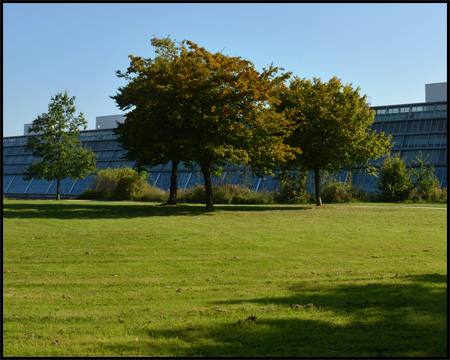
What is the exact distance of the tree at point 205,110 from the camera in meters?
25.9

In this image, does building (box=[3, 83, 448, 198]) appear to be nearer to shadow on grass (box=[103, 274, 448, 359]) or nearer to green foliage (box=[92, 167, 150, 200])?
green foliage (box=[92, 167, 150, 200])

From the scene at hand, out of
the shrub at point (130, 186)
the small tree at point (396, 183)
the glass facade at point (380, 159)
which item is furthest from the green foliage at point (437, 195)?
the shrub at point (130, 186)

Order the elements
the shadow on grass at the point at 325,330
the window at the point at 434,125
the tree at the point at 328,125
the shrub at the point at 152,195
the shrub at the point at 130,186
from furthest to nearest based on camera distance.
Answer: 1. the window at the point at 434,125
2. the shrub at the point at 130,186
3. the shrub at the point at 152,195
4. the tree at the point at 328,125
5. the shadow on grass at the point at 325,330

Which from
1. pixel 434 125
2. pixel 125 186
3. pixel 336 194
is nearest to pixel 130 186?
pixel 125 186

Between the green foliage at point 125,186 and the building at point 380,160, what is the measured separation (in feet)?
14.3

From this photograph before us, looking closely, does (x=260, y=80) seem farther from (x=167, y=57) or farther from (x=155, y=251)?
(x=155, y=251)

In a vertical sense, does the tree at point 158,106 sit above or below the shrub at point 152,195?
above

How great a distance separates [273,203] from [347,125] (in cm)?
1045

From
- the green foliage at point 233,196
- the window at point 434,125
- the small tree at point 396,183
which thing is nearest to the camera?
the green foliage at point 233,196

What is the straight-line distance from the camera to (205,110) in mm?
26359

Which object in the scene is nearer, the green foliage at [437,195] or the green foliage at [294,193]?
the green foliage at [437,195]

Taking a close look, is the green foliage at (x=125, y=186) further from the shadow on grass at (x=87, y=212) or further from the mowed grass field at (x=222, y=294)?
the mowed grass field at (x=222, y=294)

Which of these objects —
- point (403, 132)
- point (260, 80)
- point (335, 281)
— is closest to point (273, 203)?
point (260, 80)

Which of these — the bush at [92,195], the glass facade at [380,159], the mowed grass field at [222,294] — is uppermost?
the glass facade at [380,159]
